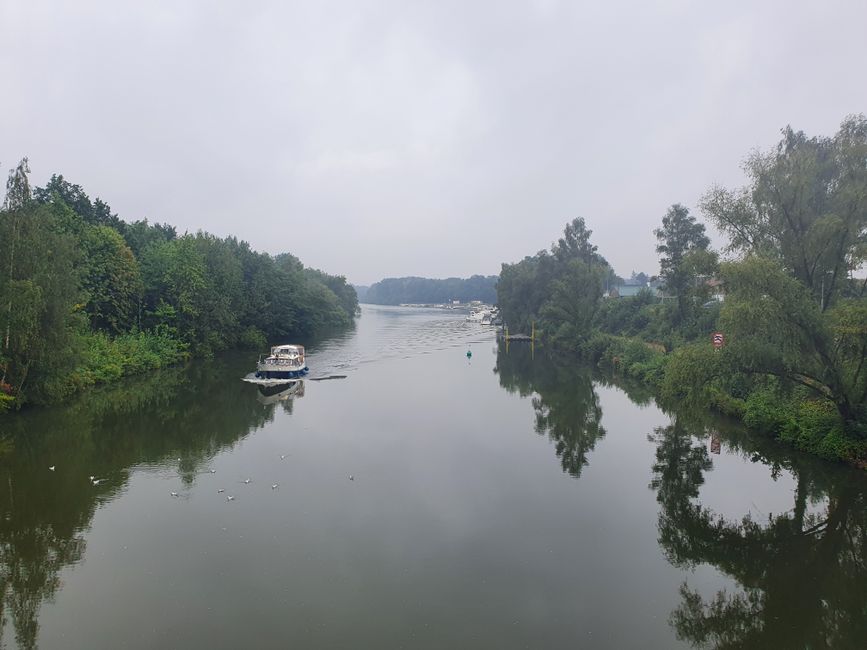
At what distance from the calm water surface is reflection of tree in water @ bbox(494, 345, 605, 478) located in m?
0.30

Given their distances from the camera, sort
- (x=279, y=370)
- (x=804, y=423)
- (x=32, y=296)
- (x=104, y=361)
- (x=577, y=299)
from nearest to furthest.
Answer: (x=804, y=423)
(x=32, y=296)
(x=104, y=361)
(x=279, y=370)
(x=577, y=299)

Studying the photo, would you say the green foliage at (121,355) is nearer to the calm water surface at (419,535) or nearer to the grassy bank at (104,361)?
the grassy bank at (104,361)

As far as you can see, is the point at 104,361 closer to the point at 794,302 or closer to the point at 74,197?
the point at 74,197

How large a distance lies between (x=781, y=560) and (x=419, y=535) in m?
8.78

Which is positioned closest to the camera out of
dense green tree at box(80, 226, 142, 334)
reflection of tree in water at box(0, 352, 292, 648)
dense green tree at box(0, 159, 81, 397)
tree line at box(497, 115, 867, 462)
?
reflection of tree in water at box(0, 352, 292, 648)

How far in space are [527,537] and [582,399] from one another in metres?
20.6

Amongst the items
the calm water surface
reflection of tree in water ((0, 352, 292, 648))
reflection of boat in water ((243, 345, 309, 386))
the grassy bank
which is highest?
the grassy bank

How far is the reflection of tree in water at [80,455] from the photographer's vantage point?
37.9 feet

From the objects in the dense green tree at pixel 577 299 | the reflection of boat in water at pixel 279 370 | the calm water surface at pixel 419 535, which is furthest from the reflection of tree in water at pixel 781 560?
the dense green tree at pixel 577 299

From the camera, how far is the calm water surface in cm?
999

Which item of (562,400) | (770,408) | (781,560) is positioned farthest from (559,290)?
(781,560)

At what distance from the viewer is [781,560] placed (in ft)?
41.9

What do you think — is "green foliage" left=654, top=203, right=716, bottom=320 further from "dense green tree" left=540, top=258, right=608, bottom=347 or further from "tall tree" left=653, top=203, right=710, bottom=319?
"dense green tree" left=540, top=258, right=608, bottom=347

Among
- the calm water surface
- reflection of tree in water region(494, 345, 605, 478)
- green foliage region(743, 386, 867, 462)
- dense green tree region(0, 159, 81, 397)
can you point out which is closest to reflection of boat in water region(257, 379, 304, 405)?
the calm water surface
